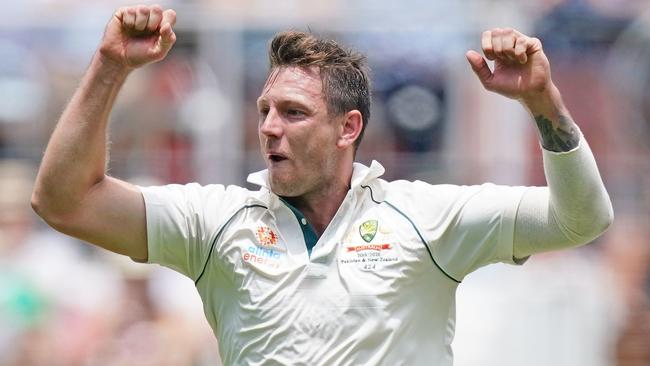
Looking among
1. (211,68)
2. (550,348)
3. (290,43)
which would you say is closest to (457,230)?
(290,43)

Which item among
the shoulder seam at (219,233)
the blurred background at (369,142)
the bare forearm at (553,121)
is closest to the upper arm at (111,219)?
the shoulder seam at (219,233)

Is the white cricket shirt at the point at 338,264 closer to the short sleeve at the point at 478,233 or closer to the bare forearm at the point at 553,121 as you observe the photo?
the short sleeve at the point at 478,233

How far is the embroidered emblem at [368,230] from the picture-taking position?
4934 mm

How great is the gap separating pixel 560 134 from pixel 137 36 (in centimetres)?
148

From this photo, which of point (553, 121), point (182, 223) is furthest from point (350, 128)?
point (553, 121)

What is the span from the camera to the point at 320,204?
16.8 feet

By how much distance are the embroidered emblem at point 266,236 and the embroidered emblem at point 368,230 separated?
313 mm

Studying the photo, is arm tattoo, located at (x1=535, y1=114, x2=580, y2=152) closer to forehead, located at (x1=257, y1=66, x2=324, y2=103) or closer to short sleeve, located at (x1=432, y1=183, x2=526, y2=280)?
short sleeve, located at (x1=432, y1=183, x2=526, y2=280)

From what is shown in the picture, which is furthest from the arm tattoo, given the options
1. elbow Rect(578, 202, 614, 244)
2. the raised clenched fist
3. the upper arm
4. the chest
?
the upper arm

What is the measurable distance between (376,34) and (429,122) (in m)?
0.64

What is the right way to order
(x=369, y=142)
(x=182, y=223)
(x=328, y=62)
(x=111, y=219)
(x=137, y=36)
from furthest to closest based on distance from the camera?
(x=369, y=142), (x=328, y=62), (x=182, y=223), (x=111, y=219), (x=137, y=36)

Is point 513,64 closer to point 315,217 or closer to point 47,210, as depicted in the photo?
point 315,217

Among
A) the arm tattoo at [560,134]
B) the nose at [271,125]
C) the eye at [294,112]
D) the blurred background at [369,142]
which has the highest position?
the arm tattoo at [560,134]

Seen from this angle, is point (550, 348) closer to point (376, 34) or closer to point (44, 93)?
point (376, 34)
